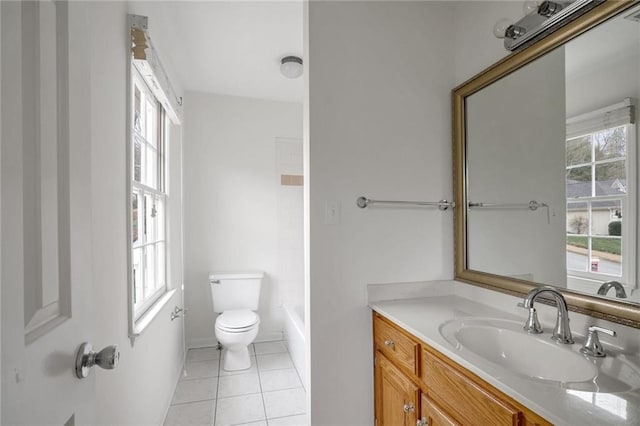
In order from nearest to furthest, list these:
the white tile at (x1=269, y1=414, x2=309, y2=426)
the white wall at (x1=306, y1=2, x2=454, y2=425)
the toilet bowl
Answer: the white wall at (x1=306, y1=2, x2=454, y2=425)
the white tile at (x1=269, y1=414, x2=309, y2=426)
the toilet bowl

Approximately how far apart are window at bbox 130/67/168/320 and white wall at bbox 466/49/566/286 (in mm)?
1785

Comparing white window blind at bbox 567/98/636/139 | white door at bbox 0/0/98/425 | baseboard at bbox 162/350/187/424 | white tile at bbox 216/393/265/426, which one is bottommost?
white tile at bbox 216/393/265/426

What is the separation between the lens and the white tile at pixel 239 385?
2.30m

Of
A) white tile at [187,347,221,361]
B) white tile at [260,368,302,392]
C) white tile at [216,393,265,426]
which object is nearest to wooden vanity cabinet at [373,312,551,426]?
white tile at [216,393,265,426]

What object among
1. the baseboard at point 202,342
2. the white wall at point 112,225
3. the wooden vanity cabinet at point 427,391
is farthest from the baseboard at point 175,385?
the wooden vanity cabinet at point 427,391

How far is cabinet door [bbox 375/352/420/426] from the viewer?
1282 mm

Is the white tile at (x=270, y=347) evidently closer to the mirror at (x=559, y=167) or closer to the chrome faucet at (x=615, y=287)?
the mirror at (x=559, y=167)

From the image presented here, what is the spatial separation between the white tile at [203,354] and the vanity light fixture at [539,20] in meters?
3.10

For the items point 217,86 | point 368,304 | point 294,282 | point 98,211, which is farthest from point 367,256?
point 217,86

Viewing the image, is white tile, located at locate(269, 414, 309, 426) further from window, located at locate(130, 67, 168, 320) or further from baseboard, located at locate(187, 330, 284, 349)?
baseboard, located at locate(187, 330, 284, 349)

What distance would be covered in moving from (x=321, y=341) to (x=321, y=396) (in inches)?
10.6

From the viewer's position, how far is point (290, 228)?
10.8 feet

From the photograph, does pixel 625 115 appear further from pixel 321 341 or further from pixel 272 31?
pixel 272 31

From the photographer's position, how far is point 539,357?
111 cm
